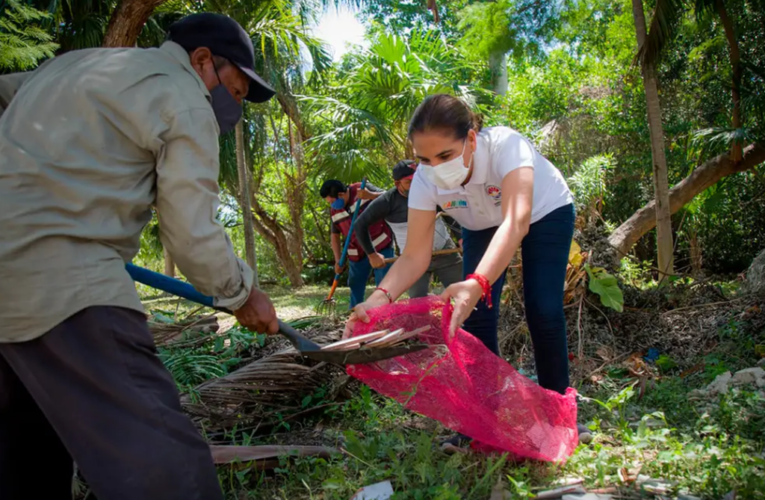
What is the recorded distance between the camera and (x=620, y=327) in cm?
454

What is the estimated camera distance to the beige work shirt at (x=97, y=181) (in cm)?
140

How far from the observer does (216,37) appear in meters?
1.74

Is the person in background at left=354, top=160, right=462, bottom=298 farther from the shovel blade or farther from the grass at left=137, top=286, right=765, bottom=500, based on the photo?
the shovel blade

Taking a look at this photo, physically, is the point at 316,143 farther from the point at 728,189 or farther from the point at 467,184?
the point at 467,184

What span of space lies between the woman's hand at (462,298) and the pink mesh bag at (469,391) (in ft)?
0.34

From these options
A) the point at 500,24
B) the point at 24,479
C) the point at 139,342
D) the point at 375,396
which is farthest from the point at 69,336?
the point at 500,24

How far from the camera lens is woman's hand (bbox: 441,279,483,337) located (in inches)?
81.6

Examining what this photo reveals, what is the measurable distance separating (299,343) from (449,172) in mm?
906

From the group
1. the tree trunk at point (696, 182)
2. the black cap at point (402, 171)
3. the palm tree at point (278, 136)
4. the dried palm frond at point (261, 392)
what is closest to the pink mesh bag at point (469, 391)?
the dried palm frond at point (261, 392)

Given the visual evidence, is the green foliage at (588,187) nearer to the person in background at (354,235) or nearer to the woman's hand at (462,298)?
the person in background at (354,235)

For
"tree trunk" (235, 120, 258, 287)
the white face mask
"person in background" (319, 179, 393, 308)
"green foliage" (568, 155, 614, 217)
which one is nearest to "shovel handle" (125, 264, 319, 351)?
the white face mask

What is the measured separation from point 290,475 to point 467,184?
4.48 feet

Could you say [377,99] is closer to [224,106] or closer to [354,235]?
[354,235]

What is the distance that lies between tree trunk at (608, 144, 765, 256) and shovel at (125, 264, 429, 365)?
5136mm
